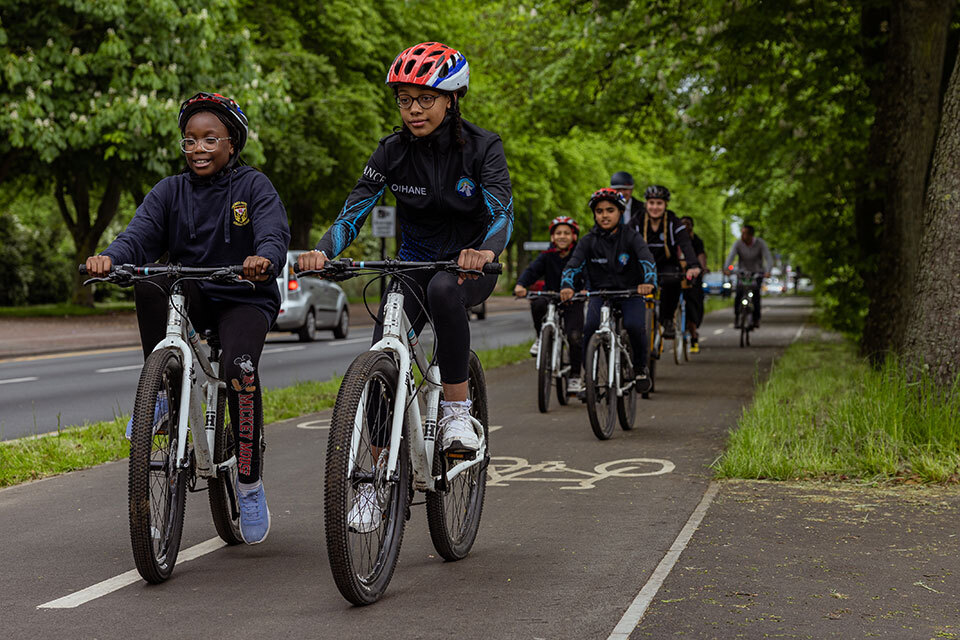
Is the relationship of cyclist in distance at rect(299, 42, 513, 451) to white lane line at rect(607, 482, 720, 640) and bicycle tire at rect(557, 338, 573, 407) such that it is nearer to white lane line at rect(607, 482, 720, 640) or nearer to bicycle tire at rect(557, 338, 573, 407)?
white lane line at rect(607, 482, 720, 640)

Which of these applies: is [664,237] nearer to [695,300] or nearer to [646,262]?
[646,262]

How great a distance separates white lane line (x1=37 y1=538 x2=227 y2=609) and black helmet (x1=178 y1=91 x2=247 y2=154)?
→ 176 centimetres

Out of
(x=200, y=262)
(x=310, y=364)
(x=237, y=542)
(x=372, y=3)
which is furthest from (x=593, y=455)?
(x=372, y=3)

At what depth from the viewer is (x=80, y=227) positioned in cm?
3478

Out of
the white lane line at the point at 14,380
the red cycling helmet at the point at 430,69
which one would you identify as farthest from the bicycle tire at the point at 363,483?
the white lane line at the point at 14,380

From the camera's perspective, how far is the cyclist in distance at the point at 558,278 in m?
11.4

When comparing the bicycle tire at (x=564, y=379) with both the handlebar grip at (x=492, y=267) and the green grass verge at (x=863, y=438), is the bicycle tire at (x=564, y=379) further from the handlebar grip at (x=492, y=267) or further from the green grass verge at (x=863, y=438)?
the handlebar grip at (x=492, y=267)

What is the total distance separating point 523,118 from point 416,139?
19269 millimetres

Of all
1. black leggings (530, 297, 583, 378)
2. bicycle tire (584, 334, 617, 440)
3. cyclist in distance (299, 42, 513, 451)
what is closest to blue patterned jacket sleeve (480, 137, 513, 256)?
cyclist in distance (299, 42, 513, 451)

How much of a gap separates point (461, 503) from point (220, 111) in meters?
1.96

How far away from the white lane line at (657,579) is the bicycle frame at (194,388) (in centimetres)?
179

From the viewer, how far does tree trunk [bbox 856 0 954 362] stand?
39.3ft

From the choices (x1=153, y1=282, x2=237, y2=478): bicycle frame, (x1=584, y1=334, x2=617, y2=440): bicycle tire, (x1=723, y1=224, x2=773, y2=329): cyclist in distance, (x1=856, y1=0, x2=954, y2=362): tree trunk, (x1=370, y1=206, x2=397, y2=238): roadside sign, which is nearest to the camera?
(x1=153, y1=282, x2=237, y2=478): bicycle frame

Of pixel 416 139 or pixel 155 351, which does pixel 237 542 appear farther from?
pixel 416 139
